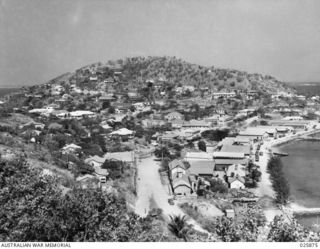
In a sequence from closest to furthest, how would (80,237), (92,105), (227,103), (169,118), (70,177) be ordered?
(80,237)
(70,177)
(169,118)
(92,105)
(227,103)

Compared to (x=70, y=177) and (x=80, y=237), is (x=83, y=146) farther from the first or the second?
(x=80, y=237)

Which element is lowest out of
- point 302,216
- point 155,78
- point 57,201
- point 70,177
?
point 302,216

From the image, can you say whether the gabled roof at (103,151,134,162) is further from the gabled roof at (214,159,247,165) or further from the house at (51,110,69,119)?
the house at (51,110,69,119)

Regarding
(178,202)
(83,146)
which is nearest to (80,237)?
(178,202)

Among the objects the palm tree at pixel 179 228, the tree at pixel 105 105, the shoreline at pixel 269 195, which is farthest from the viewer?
the tree at pixel 105 105

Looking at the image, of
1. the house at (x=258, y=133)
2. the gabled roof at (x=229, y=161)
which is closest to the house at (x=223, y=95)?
the house at (x=258, y=133)

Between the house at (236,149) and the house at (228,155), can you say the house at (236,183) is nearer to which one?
the house at (228,155)

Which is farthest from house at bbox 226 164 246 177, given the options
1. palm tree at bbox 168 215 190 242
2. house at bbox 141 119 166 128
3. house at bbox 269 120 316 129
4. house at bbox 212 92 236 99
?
house at bbox 212 92 236 99
